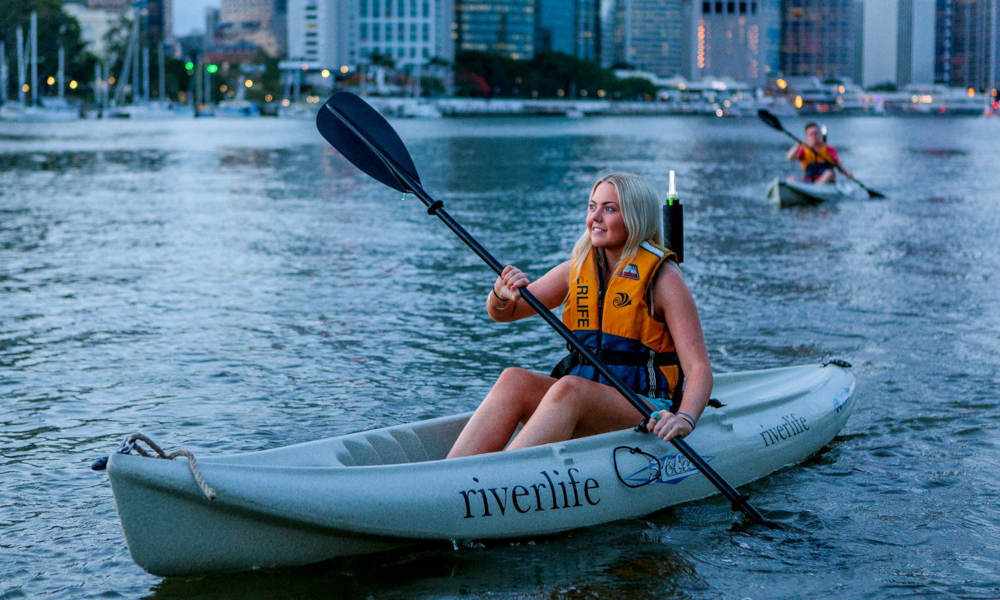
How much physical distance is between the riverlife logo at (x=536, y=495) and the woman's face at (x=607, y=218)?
38.7 inches

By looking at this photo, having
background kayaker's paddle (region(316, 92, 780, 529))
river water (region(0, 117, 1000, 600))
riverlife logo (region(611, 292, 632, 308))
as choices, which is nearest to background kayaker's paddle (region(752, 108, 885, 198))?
river water (region(0, 117, 1000, 600))

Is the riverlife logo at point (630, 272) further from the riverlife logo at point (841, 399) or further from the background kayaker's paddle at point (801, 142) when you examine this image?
the background kayaker's paddle at point (801, 142)

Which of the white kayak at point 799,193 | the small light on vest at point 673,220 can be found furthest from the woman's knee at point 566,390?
the white kayak at point 799,193

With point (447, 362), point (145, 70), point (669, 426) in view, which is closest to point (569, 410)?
point (669, 426)

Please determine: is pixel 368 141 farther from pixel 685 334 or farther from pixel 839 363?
pixel 839 363

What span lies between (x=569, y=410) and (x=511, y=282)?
23.4 inches

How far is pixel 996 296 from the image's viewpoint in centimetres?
1246

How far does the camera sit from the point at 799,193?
2273cm

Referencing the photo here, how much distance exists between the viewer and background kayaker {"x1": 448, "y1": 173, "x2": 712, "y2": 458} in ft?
17.5

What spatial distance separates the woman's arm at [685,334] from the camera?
533 centimetres

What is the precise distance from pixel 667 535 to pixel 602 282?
47.6 inches

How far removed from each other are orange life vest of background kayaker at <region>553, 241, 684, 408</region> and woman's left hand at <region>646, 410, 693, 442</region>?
240 mm

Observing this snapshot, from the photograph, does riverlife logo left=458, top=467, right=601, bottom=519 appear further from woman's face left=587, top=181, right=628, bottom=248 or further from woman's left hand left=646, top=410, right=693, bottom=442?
woman's face left=587, top=181, right=628, bottom=248

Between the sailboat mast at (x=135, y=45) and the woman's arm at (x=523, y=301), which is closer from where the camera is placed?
the woman's arm at (x=523, y=301)
